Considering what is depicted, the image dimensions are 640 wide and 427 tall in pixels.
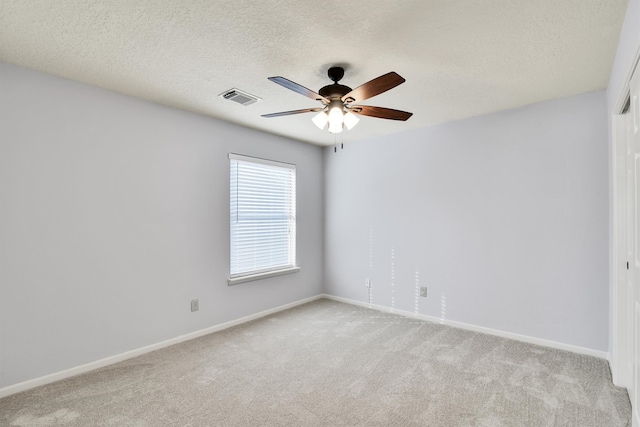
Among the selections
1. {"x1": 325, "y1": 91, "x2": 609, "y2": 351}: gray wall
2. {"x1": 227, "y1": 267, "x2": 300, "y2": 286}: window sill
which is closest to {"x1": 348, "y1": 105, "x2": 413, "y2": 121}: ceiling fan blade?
{"x1": 325, "y1": 91, "x2": 609, "y2": 351}: gray wall

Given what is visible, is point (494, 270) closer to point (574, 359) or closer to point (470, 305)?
point (470, 305)

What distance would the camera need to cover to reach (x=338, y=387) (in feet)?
7.98

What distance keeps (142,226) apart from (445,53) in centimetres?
302

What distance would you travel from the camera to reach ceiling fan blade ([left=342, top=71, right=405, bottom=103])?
6.33 ft

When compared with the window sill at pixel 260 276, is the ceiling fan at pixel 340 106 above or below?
above

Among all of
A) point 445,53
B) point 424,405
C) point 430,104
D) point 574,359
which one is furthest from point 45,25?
point 574,359

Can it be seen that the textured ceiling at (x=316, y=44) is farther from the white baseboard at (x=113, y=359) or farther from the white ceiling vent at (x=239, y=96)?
the white baseboard at (x=113, y=359)

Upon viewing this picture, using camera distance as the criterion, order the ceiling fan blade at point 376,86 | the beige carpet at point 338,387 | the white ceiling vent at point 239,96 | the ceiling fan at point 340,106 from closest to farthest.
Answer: the ceiling fan blade at point 376,86 → the beige carpet at point 338,387 → the ceiling fan at point 340,106 → the white ceiling vent at point 239,96

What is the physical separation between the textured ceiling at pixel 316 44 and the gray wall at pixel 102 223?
36cm

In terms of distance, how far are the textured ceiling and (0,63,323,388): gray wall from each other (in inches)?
14.1

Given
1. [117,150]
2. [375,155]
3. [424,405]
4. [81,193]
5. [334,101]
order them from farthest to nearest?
[375,155], [117,150], [81,193], [334,101], [424,405]

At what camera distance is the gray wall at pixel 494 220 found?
2979mm

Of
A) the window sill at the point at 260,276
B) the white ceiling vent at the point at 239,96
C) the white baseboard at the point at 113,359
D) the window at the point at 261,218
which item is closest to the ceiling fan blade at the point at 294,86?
the white ceiling vent at the point at 239,96

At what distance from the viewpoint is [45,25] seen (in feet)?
6.28
